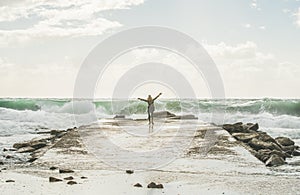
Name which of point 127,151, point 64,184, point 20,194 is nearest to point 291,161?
point 127,151

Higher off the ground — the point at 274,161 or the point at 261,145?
the point at 261,145

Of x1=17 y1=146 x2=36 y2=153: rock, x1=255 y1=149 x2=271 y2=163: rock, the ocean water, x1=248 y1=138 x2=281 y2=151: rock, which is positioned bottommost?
x1=17 y1=146 x2=36 y2=153: rock

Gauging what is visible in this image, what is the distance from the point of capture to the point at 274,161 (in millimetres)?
12492

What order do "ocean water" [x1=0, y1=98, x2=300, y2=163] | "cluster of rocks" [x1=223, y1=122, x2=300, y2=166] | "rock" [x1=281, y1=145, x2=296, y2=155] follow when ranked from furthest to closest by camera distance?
"ocean water" [x1=0, y1=98, x2=300, y2=163] < "rock" [x1=281, y1=145, x2=296, y2=155] < "cluster of rocks" [x1=223, y1=122, x2=300, y2=166]

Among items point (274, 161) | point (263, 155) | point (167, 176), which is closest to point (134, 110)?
point (263, 155)

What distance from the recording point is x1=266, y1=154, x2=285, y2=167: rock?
1226 cm

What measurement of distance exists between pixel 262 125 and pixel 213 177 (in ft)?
78.2

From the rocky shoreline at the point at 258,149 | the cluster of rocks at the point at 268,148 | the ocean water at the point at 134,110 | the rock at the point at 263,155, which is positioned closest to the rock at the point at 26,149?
the rocky shoreline at the point at 258,149

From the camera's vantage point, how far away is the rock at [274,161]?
40.2 feet

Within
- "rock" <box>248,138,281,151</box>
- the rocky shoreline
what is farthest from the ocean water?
"rock" <box>248,138,281,151</box>

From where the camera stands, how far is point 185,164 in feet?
38.3

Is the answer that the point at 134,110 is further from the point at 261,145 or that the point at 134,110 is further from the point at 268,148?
the point at 268,148

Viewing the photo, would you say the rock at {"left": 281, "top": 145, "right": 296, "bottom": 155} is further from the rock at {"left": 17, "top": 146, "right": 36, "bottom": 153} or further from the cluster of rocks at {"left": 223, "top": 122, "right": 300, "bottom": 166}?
the rock at {"left": 17, "top": 146, "right": 36, "bottom": 153}

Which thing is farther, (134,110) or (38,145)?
(134,110)
